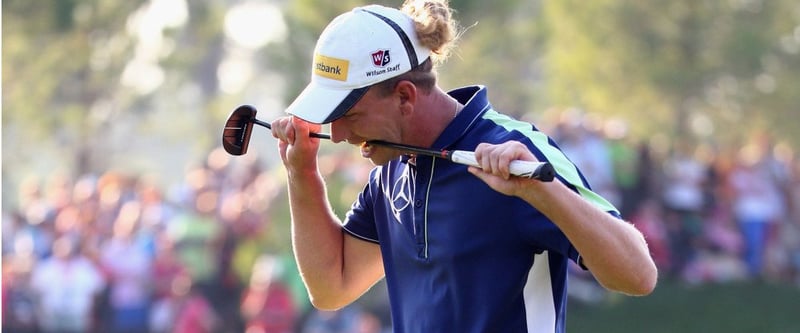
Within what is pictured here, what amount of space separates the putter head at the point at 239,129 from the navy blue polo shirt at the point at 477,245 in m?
0.63

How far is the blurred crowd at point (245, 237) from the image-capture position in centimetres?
1256

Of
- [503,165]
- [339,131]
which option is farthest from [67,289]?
[503,165]

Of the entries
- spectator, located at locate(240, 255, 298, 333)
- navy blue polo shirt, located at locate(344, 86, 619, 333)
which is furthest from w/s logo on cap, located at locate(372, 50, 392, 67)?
spectator, located at locate(240, 255, 298, 333)

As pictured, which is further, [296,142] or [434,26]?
[296,142]

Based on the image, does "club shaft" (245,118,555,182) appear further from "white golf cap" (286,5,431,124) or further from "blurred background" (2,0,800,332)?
"blurred background" (2,0,800,332)

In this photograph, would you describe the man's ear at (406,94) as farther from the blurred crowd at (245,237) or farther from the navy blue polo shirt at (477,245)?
the blurred crowd at (245,237)

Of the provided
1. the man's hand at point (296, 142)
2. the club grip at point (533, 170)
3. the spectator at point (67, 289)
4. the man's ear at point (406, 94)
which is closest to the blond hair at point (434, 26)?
the man's ear at point (406, 94)

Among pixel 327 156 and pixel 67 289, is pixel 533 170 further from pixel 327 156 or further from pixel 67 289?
pixel 327 156

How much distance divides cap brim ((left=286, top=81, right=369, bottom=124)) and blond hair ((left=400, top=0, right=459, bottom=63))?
0.23 meters

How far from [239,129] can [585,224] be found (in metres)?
1.38

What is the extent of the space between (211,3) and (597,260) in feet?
70.9

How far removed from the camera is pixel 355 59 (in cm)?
375

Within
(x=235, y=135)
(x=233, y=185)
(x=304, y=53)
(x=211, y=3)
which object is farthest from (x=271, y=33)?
(x=235, y=135)

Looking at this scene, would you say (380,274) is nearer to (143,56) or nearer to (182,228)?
(182,228)
